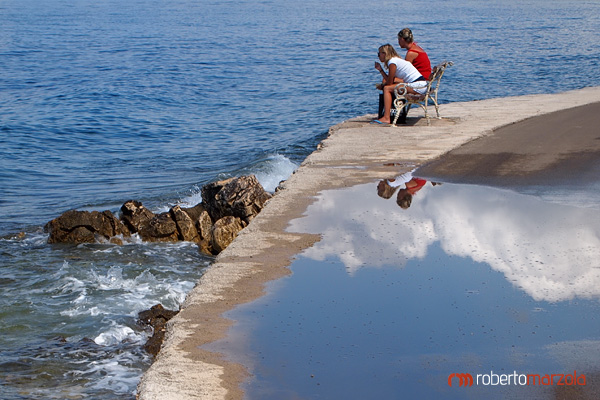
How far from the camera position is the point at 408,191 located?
307 inches

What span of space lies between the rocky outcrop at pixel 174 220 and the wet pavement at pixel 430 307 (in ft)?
7.74

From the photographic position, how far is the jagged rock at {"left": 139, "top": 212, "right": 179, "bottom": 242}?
962 centimetres

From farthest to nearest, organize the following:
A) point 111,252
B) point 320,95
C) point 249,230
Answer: point 320,95
point 111,252
point 249,230

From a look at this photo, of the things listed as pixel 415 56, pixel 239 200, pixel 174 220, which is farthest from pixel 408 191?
pixel 415 56

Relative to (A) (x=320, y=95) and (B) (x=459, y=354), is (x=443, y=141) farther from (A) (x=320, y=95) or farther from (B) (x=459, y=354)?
(A) (x=320, y=95)

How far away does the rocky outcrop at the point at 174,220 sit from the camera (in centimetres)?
941

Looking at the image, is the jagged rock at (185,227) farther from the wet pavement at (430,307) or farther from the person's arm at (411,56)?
the person's arm at (411,56)

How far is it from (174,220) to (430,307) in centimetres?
548

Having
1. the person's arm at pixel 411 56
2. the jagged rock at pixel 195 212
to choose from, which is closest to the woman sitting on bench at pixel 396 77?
the person's arm at pixel 411 56

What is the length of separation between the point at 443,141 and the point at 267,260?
16.2 ft

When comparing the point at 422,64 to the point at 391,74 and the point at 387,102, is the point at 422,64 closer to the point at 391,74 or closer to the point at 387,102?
the point at 391,74

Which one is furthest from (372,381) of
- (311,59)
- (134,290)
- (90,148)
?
(311,59)

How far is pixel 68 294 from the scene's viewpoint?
7.92 m

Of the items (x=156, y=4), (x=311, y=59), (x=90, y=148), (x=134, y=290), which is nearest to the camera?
(x=134, y=290)
